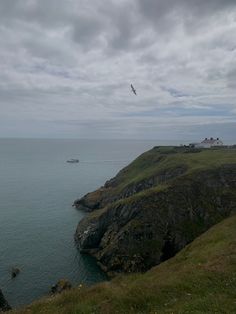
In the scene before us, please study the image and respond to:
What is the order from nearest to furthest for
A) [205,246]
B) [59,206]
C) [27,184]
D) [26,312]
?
[26,312] → [205,246] → [59,206] → [27,184]

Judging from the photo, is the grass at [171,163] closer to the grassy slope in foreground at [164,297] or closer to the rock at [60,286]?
the rock at [60,286]

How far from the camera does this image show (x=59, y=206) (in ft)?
393

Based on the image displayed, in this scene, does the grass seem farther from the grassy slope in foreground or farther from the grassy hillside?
the grassy slope in foreground

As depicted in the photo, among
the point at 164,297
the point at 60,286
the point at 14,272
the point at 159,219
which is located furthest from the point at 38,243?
the point at 164,297

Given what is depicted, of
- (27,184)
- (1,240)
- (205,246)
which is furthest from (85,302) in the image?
(27,184)

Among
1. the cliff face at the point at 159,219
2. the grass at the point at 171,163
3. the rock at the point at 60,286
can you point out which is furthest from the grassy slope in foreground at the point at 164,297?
the grass at the point at 171,163

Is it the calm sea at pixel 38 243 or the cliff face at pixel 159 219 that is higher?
the cliff face at pixel 159 219

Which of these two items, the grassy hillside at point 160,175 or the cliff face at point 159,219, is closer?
the cliff face at point 159,219

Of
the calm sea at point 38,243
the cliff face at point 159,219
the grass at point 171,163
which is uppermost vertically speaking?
the grass at point 171,163

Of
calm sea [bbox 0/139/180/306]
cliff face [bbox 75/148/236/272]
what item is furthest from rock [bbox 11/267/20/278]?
cliff face [bbox 75/148/236/272]

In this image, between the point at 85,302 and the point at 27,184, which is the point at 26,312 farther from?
the point at 27,184

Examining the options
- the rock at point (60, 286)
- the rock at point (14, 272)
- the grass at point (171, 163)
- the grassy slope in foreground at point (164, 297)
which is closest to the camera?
the grassy slope in foreground at point (164, 297)

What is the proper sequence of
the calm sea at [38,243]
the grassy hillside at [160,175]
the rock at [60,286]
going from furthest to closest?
the grassy hillside at [160,175], the calm sea at [38,243], the rock at [60,286]

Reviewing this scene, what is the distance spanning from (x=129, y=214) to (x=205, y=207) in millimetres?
15197
